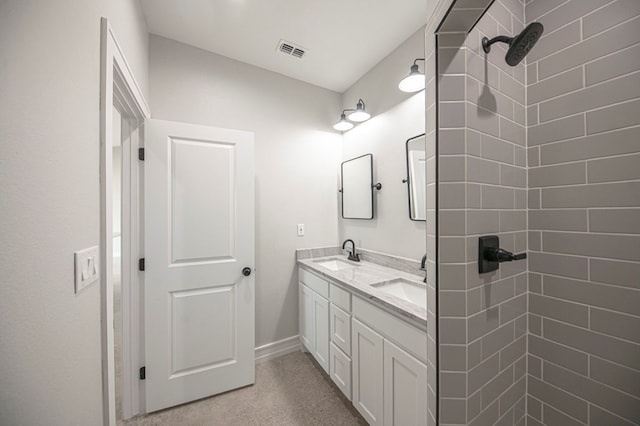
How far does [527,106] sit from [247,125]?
194 centimetres

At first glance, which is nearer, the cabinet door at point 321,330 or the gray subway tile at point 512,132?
the gray subway tile at point 512,132

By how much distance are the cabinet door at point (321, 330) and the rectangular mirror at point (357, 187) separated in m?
0.86

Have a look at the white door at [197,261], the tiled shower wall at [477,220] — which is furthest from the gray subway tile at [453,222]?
the white door at [197,261]

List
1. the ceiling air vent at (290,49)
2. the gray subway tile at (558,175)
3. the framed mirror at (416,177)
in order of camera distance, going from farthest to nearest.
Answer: the ceiling air vent at (290,49)
the framed mirror at (416,177)
the gray subway tile at (558,175)

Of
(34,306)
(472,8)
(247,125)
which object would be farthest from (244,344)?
(472,8)

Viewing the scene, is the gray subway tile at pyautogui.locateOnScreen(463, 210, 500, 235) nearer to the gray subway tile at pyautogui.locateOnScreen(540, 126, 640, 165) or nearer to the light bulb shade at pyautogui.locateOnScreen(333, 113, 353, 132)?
the gray subway tile at pyautogui.locateOnScreen(540, 126, 640, 165)

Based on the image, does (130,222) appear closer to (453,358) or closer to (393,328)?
(393,328)

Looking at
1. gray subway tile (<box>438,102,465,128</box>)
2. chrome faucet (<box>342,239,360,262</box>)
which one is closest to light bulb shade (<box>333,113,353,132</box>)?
chrome faucet (<box>342,239,360,262</box>)

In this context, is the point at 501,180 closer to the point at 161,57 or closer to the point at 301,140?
the point at 301,140

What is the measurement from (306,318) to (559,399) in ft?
5.25

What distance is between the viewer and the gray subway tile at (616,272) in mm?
805

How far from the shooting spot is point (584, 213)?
0.90 metres

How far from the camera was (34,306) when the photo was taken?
0.50 metres

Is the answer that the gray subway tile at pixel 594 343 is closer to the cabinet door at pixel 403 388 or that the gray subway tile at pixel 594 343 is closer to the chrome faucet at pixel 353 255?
the cabinet door at pixel 403 388
